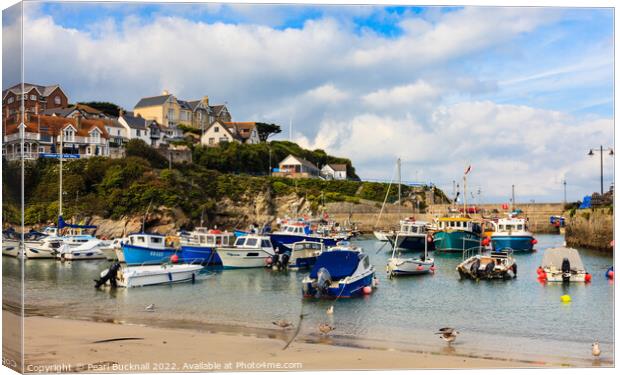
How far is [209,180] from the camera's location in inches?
2359

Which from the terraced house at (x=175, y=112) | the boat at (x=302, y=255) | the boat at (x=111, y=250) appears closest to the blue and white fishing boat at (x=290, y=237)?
the boat at (x=302, y=255)

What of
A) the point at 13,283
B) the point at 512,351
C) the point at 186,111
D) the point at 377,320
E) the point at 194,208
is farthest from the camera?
the point at 186,111

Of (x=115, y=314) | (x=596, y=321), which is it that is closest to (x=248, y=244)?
(x=115, y=314)

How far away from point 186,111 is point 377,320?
49.5 meters

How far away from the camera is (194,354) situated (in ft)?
37.9

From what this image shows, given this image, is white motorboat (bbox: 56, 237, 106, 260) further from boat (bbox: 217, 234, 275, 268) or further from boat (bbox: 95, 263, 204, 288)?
boat (bbox: 95, 263, 204, 288)

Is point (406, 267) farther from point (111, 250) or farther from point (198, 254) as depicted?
point (111, 250)

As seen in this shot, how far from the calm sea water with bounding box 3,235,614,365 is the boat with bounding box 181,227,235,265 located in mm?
3219

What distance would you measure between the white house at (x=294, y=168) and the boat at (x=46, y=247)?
3322 cm

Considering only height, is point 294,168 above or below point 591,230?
above

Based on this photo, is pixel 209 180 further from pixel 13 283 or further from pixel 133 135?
pixel 13 283

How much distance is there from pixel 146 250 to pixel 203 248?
2998 mm

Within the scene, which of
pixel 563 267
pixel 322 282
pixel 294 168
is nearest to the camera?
pixel 322 282

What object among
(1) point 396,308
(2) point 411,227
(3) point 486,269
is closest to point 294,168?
(2) point 411,227
